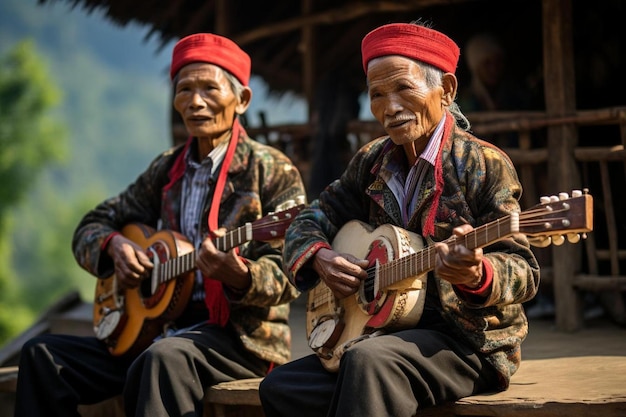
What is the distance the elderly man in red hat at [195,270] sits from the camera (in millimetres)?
4344

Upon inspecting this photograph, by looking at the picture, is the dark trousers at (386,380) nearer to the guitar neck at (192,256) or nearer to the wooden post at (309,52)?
the guitar neck at (192,256)

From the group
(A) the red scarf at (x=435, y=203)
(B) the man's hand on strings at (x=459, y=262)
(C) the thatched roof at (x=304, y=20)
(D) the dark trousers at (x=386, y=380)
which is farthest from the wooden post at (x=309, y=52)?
(B) the man's hand on strings at (x=459, y=262)

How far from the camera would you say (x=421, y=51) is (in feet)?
12.5

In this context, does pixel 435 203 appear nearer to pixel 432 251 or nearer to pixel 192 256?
pixel 432 251

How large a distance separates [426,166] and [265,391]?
1.06m

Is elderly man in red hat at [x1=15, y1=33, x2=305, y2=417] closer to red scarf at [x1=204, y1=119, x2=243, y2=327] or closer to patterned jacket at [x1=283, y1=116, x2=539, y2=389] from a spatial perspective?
red scarf at [x1=204, y1=119, x2=243, y2=327]

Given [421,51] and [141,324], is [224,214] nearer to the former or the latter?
[141,324]

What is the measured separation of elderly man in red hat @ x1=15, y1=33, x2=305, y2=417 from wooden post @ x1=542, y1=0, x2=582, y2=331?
2.01 metres

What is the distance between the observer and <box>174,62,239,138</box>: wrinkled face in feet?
15.6

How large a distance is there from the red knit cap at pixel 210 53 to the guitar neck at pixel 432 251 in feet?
5.13

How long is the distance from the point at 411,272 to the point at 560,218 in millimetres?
611

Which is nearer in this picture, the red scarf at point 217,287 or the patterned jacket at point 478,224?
the patterned jacket at point 478,224

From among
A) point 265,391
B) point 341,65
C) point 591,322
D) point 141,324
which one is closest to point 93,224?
point 141,324

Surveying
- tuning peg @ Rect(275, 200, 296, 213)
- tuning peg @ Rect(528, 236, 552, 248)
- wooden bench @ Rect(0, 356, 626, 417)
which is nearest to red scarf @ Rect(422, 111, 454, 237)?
tuning peg @ Rect(528, 236, 552, 248)
